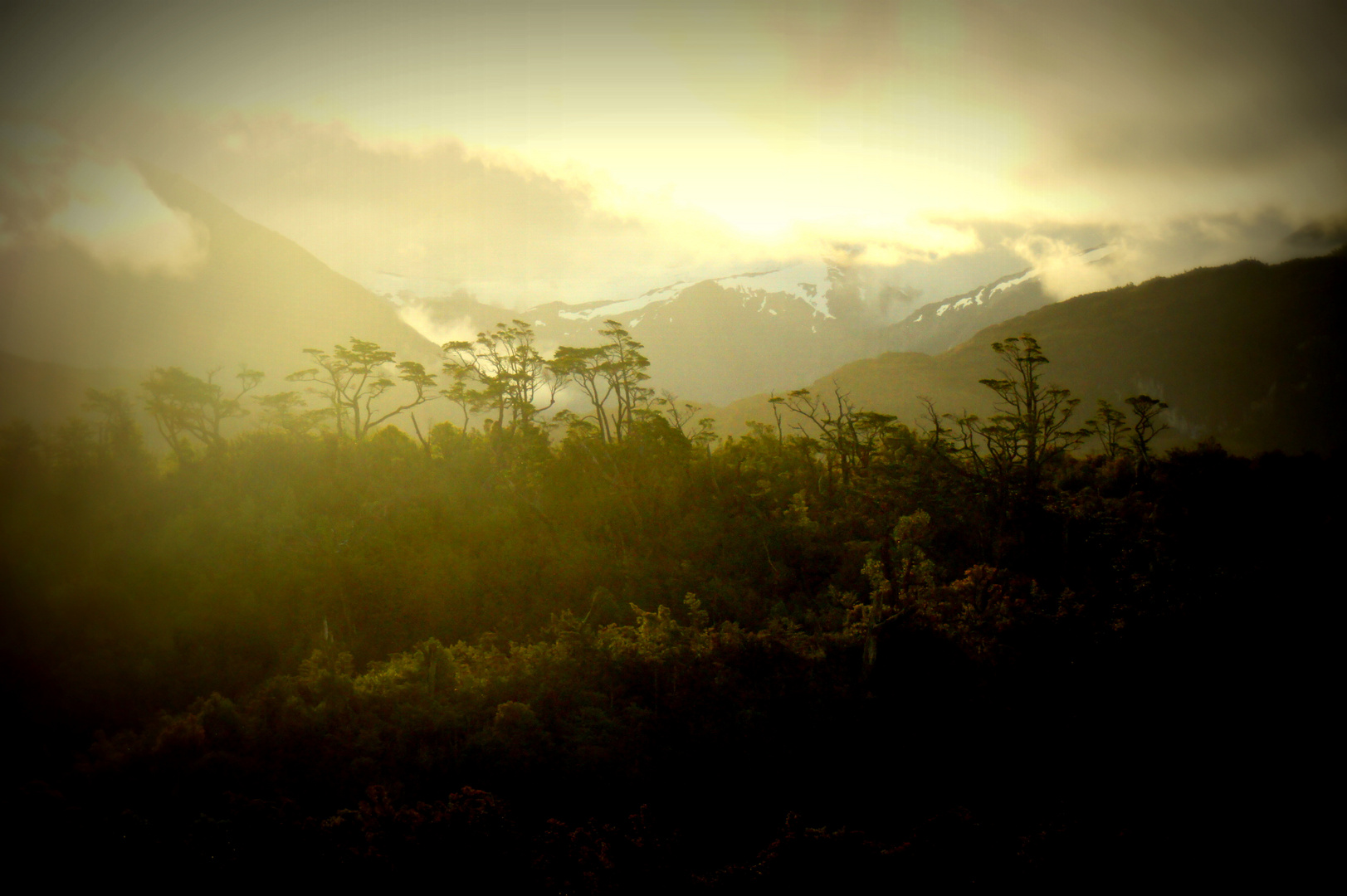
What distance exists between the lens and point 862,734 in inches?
704

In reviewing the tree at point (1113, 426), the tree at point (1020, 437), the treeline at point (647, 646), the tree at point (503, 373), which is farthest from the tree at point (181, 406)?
the tree at point (1113, 426)

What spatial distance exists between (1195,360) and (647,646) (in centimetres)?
18236

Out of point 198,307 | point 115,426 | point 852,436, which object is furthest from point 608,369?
point 198,307

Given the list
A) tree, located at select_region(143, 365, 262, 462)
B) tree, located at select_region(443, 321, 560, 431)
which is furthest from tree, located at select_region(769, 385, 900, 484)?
tree, located at select_region(143, 365, 262, 462)

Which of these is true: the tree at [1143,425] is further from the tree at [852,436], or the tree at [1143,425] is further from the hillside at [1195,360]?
the hillside at [1195,360]

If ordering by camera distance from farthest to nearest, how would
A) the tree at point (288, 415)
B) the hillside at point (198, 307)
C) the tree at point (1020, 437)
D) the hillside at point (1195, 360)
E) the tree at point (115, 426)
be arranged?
the hillside at point (1195, 360)
the tree at point (288, 415)
the hillside at point (198, 307)
the tree at point (115, 426)
the tree at point (1020, 437)

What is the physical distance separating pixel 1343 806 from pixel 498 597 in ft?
102

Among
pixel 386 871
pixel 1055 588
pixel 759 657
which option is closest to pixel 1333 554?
pixel 1055 588

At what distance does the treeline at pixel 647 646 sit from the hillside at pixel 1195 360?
77405mm

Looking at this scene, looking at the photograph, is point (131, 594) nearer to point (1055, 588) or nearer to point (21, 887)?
point (21, 887)

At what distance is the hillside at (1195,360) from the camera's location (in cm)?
12031

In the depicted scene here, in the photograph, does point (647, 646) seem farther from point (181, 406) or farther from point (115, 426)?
point (181, 406)

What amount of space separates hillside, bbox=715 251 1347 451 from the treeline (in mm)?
77405

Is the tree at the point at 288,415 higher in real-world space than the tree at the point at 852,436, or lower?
higher
